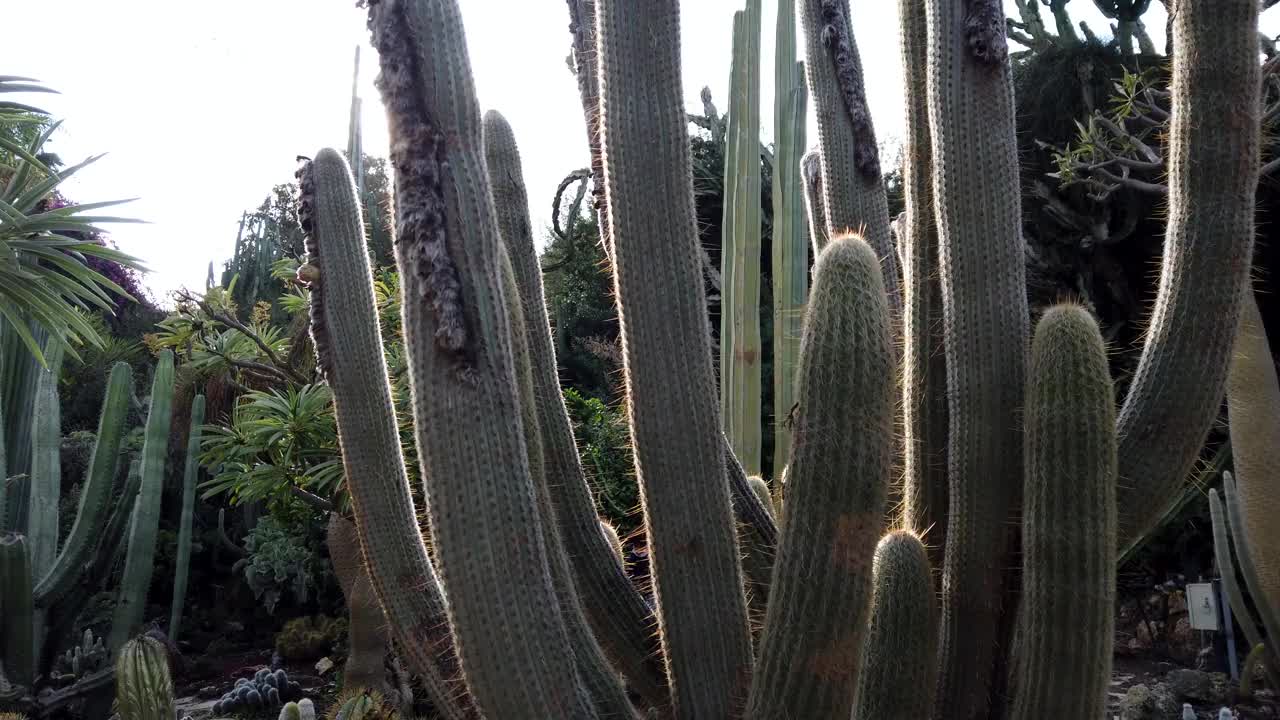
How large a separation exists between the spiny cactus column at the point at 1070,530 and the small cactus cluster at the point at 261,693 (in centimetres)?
598

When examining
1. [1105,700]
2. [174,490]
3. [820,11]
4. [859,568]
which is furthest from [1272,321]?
[174,490]

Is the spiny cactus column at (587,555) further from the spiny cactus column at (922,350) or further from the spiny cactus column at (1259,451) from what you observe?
the spiny cactus column at (1259,451)

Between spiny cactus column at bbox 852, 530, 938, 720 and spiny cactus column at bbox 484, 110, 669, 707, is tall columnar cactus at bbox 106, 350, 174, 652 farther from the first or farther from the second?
spiny cactus column at bbox 852, 530, 938, 720

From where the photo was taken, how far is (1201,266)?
101 inches

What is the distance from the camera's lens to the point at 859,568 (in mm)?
2084

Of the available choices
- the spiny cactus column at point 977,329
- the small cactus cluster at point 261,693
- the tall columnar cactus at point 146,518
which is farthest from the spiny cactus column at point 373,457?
the tall columnar cactus at point 146,518

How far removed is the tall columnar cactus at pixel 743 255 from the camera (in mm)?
5141

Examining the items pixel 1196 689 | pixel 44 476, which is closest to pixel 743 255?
pixel 1196 689

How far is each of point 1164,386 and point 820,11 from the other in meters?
1.87

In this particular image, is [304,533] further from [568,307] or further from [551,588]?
[551,588]

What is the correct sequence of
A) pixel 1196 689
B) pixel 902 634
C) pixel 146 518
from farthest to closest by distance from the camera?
pixel 146 518 → pixel 1196 689 → pixel 902 634

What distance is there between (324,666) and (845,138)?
6.59m

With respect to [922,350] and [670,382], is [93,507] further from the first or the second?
[922,350]

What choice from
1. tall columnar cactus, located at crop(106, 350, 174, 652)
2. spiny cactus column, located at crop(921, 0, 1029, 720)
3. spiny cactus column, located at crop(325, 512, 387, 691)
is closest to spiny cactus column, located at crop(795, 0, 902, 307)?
spiny cactus column, located at crop(921, 0, 1029, 720)
